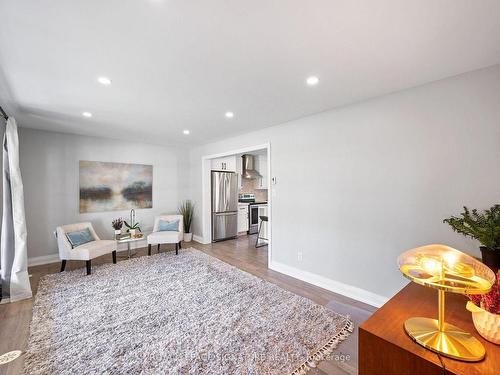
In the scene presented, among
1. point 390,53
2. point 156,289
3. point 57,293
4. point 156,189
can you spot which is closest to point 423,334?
point 390,53

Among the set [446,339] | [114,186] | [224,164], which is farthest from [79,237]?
[446,339]

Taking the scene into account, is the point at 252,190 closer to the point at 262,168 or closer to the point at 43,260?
the point at 262,168

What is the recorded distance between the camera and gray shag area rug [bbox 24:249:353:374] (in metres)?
1.70

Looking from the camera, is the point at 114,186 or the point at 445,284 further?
the point at 114,186

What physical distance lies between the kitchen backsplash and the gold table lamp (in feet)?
19.7

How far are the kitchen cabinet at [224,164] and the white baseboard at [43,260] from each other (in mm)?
3643

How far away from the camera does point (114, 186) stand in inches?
186

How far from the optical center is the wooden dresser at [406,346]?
2.67ft

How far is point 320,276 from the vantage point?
121 inches

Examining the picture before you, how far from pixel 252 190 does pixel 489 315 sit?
644 centimetres

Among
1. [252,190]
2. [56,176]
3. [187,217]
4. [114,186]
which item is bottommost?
[187,217]

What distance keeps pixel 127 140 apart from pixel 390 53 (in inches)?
196

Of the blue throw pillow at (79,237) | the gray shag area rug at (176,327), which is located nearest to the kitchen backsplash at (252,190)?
the gray shag area rug at (176,327)

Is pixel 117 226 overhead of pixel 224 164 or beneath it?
beneath
